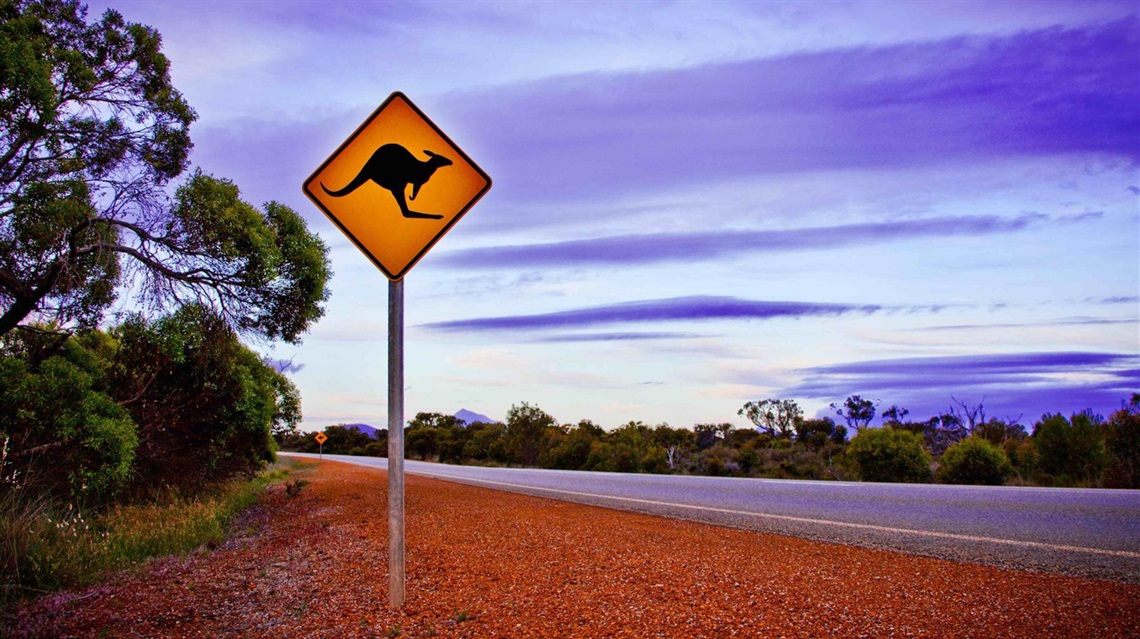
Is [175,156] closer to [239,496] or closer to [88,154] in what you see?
[88,154]

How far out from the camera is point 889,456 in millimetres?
16781

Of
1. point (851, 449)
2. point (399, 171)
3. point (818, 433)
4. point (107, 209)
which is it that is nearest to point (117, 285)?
point (107, 209)

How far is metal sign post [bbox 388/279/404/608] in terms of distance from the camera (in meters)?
4.04

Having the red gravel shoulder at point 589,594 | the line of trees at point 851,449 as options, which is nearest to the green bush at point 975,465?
the line of trees at point 851,449

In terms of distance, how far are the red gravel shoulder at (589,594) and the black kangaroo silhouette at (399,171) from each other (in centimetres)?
246

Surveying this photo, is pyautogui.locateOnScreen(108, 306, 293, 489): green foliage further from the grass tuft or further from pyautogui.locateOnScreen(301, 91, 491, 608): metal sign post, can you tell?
pyautogui.locateOnScreen(301, 91, 491, 608): metal sign post

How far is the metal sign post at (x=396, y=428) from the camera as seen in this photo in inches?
159

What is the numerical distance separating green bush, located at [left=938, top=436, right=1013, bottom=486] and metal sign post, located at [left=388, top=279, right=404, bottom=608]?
46.5 ft

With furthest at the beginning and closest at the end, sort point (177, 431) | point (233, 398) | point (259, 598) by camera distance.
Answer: point (233, 398)
point (177, 431)
point (259, 598)

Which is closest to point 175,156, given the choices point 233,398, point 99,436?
point 233,398

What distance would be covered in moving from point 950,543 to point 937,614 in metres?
2.52

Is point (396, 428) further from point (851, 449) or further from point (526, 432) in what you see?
point (526, 432)

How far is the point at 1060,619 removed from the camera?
3.79 metres

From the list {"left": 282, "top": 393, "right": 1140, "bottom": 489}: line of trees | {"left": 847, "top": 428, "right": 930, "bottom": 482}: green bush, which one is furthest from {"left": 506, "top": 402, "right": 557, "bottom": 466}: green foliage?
{"left": 847, "top": 428, "right": 930, "bottom": 482}: green bush
